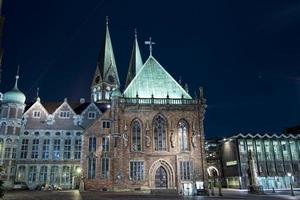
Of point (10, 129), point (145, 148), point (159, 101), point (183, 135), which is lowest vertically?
point (145, 148)

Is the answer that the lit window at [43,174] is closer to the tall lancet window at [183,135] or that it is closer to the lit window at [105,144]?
the lit window at [105,144]

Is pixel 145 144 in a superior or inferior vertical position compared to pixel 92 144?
inferior

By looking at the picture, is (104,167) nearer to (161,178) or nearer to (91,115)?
(161,178)

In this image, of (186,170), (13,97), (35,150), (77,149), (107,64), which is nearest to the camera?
(186,170)

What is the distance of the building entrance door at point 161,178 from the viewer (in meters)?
39.8

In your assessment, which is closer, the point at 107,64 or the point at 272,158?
the point at 272,158

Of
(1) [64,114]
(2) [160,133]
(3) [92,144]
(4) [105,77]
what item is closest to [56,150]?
(1) [64,114]

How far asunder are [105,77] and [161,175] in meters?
39.6

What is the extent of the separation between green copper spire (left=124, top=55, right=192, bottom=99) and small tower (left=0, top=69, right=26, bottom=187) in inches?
905

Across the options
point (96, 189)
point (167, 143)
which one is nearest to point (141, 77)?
point (167, 143)

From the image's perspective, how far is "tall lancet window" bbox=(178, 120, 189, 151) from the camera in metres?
41.1

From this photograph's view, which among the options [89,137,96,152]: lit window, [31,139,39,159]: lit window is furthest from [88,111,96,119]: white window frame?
[89,137,96,152]: lit window

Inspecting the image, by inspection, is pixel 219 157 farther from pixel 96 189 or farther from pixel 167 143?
pixel 96 189

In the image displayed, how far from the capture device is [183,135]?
41812mm
